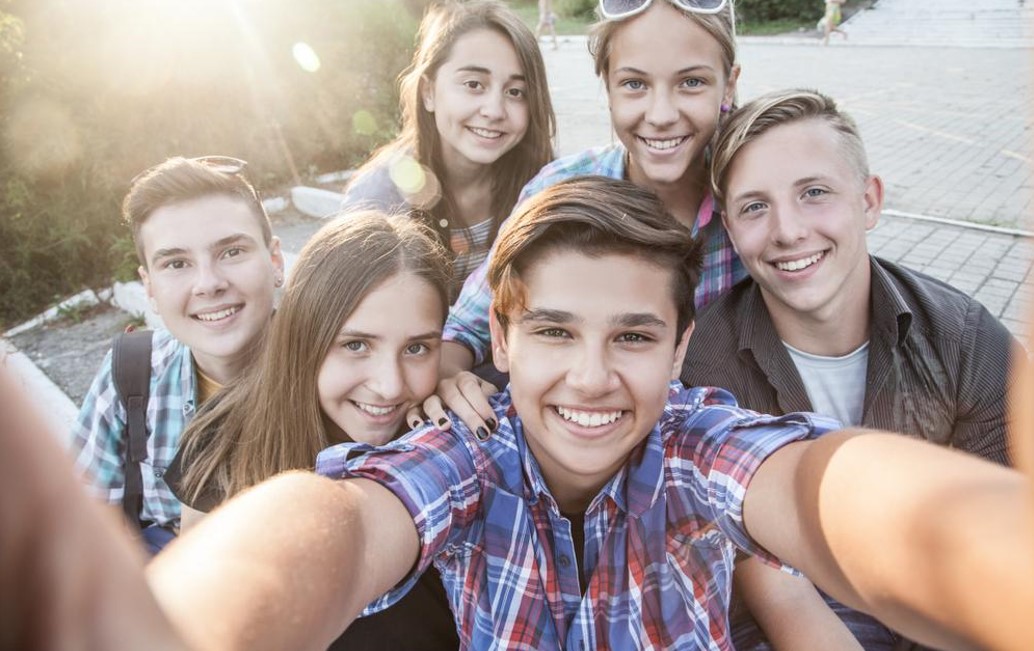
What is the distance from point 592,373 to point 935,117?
11.0 meters

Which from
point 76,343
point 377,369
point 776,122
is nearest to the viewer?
point 377,369

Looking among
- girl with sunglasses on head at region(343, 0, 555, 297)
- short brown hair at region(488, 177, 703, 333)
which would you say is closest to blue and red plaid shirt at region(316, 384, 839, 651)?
short brown hair at region(488, 177, 703, 333)

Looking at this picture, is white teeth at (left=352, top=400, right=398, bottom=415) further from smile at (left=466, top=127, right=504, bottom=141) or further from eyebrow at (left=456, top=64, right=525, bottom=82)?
eyebrow at (left=456, top=64, right=525, bottom=82)

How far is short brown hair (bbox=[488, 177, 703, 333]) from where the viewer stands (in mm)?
1769

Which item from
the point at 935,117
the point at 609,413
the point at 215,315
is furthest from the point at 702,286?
the point at 935,117

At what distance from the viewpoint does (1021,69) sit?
14164 millimetres

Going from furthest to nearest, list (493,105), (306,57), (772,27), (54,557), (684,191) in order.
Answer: (772,27) → (306,57) → (493,105) → (684,191) → (54,557)

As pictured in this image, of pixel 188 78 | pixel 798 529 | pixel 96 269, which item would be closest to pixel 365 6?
pixel 188 78

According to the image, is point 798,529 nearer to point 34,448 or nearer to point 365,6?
point 34,448

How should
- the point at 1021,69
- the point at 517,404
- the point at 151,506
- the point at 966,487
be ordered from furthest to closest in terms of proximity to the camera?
the point at 1021,69 → the point at 151,506 → the point at 517,404 → the point at 966,487

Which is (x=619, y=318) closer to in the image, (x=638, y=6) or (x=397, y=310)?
(x=397, y=310)

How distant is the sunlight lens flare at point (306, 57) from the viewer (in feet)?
21.7

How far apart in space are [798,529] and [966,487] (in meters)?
0.40

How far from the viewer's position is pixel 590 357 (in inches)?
65.4
